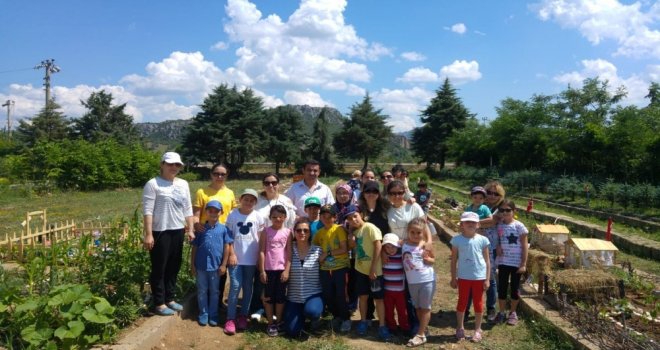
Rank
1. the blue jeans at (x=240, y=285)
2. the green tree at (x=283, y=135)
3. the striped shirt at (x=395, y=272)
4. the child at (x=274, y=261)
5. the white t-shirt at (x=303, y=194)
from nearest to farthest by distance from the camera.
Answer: the striped shirt at (x=395, y=272)
the child at (x=274, y=261)
the blue jeans at (x=240, y=285)
the white t-shirt at (x=303, y=194)
the green tree at (x=283, y=135)

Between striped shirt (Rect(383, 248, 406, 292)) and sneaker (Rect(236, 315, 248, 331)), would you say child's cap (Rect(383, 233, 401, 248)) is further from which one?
sneaker (Rect(236, 315, 248, 331))

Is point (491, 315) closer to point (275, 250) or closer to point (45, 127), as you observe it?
point (275, 250)

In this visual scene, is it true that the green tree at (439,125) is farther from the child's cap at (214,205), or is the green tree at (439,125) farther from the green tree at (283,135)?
the child's cap at (214,205)

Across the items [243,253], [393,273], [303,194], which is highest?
[303,194]

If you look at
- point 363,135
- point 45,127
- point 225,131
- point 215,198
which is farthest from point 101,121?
point 215,198

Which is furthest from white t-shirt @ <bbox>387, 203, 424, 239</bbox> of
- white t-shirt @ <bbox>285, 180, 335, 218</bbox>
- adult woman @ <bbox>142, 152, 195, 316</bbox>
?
adult woman @ <bbox>142, 152, 195, 316</bbox>

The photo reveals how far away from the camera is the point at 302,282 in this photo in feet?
14.4

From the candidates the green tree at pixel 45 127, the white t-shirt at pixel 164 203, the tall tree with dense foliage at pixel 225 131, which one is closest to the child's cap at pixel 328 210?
the white t-shirt at pixel 164 203

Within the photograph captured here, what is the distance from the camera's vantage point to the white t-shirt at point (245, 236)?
4438 millimetres

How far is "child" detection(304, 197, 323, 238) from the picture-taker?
442 centimetres

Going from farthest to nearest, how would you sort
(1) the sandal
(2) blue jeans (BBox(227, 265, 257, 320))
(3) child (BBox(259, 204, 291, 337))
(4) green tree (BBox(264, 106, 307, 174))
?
1. (4) green tree (BBox(264, 106, 307, 174))
2. (2) blue jeans (BBox(227, 265, 257, 320))
3. (3) child (BBox(259, 204, 291, 337))
4. (1) the sandal

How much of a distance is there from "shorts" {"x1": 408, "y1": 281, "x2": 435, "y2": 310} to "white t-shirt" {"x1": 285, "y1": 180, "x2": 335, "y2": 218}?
1.32 meters

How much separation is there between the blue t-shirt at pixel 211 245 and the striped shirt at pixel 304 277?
27.2 inches

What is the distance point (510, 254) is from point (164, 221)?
3367 mm
